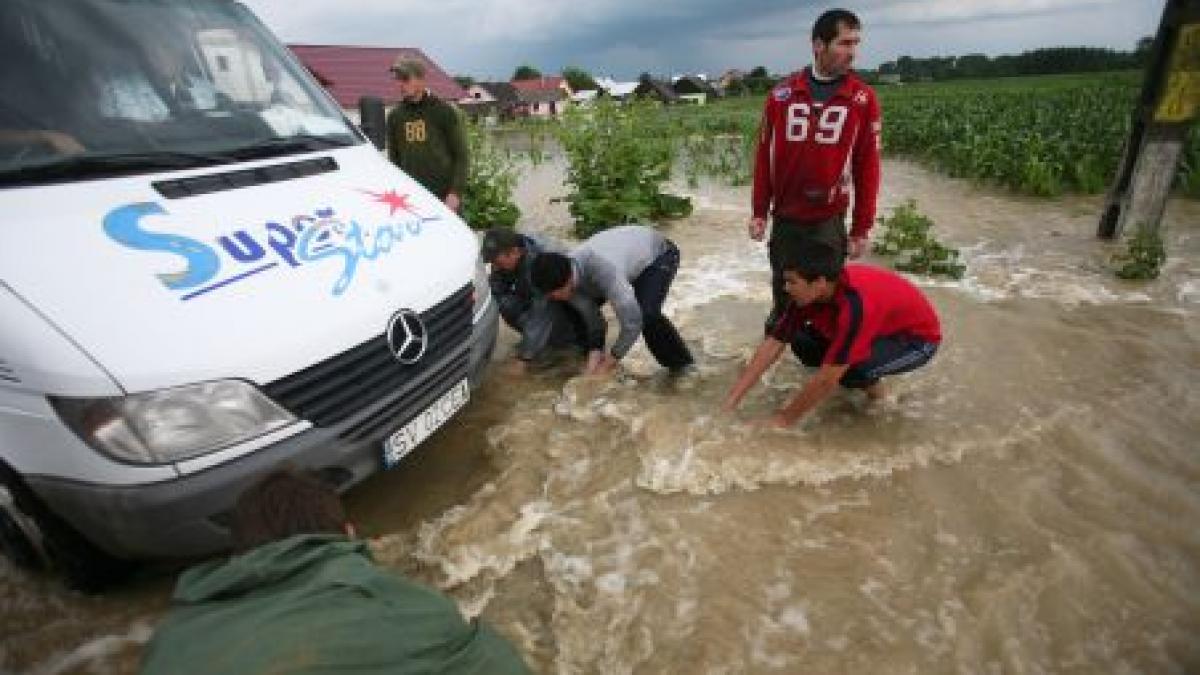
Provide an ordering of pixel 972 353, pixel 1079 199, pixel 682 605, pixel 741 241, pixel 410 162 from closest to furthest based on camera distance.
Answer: pixel 682 605 < pixel 972 353 < pixel 410 162 < pixel 741 241 < pixel 1079 199

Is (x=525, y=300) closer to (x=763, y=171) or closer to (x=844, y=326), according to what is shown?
(x=763, y=171)

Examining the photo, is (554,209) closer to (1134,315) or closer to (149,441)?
(1134,315)

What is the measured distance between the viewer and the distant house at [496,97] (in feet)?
173

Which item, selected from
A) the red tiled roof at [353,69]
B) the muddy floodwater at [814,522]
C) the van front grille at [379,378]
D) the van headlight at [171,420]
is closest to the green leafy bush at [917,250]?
the muddy floodwater at [814,522]

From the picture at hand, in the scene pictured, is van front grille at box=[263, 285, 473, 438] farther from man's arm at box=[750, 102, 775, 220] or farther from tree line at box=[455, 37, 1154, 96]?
tree line at box=[455, 37, 1154, 96]

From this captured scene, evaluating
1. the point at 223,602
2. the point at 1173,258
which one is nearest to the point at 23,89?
the point at 223,602

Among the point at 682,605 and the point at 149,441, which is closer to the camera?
the point at 149,441

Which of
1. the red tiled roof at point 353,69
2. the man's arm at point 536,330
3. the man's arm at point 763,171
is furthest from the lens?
the red tiled roof at point 353,69

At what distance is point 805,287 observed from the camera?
3424 millimetres

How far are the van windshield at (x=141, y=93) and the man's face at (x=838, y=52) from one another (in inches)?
93.3

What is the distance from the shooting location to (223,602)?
149 centimetres

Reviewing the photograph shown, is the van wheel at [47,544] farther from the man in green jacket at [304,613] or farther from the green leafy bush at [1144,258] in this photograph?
the green leafy bush at [1144,258]

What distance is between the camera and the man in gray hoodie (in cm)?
398

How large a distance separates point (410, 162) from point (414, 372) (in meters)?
3.07
